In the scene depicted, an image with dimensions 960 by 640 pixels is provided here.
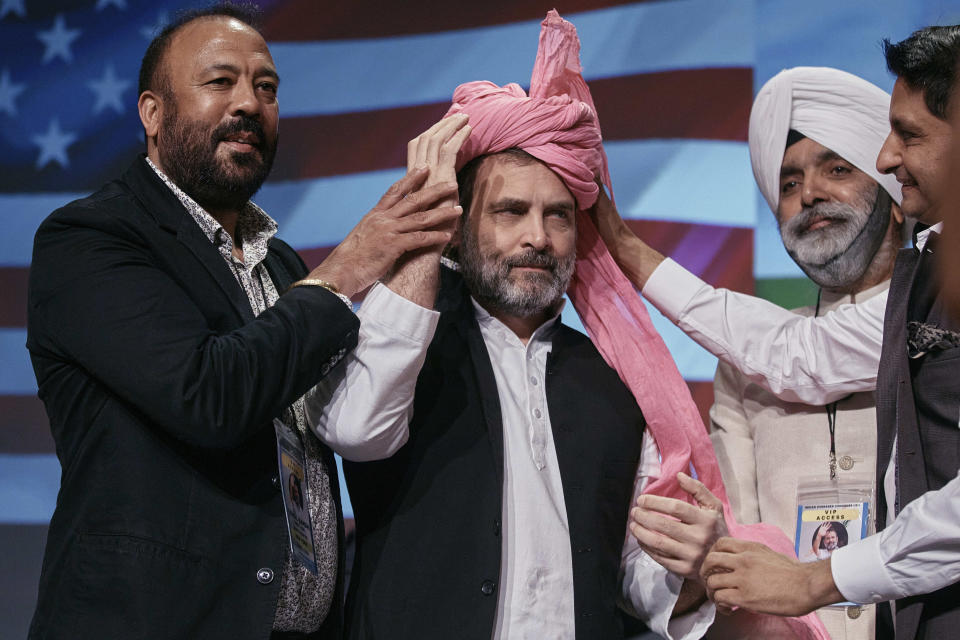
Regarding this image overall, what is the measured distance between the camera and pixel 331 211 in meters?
4.76

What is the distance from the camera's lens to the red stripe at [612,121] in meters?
4.44

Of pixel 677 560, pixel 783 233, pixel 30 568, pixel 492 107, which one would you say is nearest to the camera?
pixel 677 560

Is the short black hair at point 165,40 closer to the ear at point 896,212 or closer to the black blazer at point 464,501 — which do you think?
the black blazer at point 464,501

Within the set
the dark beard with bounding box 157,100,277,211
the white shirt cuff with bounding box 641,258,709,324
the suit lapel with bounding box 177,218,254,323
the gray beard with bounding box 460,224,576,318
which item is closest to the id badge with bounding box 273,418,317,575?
the suit lapel with bounding box 177,218,254,323

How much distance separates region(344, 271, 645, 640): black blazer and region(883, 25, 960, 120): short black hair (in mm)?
1132

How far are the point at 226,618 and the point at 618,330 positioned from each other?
134cm

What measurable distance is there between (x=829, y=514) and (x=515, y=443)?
1019 mm

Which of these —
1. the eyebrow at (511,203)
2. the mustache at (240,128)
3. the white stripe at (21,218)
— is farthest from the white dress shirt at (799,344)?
the white stripe at (21,218)

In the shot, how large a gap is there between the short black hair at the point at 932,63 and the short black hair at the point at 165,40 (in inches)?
69.2

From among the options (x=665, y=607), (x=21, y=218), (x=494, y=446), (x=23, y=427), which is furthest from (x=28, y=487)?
(x=665, y=607)

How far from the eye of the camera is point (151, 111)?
2.58 meters

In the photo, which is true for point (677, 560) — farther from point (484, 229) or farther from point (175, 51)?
point (175, 51)

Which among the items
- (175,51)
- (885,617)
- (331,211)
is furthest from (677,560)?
(331,211)

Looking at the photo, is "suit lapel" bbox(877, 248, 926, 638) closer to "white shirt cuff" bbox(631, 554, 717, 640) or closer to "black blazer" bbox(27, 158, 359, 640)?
"white shirt cuff" bbox(631, 554, 717, 640)
